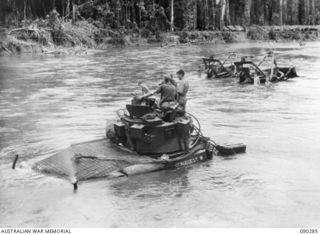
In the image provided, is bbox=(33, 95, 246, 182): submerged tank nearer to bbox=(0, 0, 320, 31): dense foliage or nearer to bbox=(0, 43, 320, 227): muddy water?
bbox=(0, 43, 320, 227): muddy water

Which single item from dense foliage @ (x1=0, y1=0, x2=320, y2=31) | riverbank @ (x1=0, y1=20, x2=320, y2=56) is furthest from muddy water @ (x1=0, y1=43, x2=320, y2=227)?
dense foliage @ (x1=0, y1=0, x2=320, y2=31)

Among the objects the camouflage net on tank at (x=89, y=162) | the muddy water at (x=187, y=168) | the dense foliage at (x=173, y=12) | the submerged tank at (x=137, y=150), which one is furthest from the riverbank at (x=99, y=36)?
the submerged tank at (x=137, y=150)

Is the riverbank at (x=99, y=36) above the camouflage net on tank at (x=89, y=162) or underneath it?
above

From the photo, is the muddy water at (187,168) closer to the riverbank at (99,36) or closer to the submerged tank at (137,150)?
the submerged tank at (137,150)

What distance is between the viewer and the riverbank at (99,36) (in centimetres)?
5122

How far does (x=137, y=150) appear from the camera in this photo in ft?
40.3

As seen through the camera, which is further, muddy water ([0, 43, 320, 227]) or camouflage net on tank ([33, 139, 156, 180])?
camouflage net on tank ([33, 139, 156, 180])

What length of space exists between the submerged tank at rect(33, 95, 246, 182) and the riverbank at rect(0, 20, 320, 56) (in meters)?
38.4

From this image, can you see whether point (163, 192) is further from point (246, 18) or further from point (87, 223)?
point (246, 18)

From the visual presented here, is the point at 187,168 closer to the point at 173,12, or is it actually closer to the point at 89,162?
the point at 89,162

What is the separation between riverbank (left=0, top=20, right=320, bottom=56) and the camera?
51219 millimetres

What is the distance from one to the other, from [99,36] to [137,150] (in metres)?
51.8

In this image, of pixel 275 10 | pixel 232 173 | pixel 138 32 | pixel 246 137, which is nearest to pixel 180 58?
pixel 138 32

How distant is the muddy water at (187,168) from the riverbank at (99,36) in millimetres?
22797
